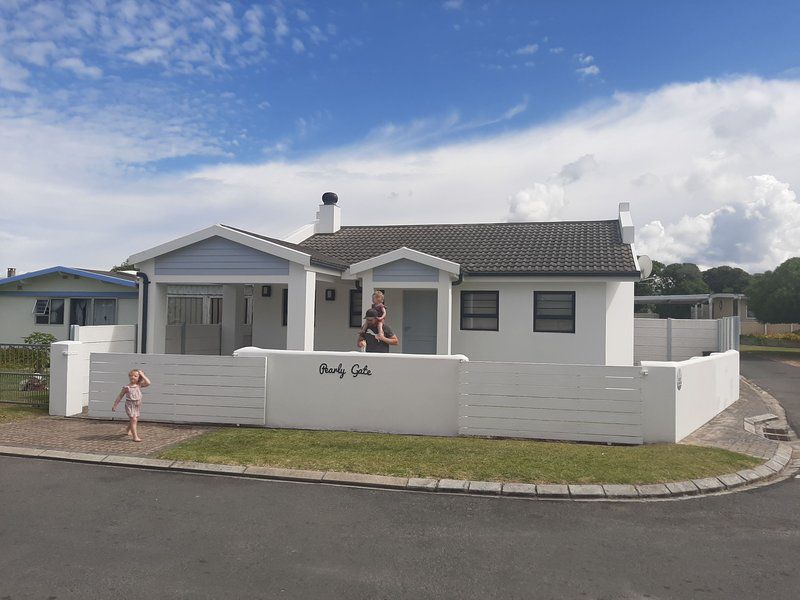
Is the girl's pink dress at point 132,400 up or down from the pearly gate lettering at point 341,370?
down

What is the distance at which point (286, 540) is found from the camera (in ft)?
18.0

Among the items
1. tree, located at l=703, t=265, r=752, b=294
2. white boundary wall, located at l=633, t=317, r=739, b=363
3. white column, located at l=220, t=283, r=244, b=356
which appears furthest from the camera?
tree, located at l=703, t=265, r=752, b=294

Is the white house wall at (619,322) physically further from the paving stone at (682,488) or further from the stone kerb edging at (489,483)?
the paving stone at (682,488)

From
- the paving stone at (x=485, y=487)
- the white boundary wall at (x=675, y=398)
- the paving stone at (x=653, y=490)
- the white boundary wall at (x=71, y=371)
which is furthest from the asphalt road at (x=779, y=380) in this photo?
the white boundary wall at (x=71, y=371)

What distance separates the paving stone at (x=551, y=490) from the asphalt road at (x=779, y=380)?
6.60 metres

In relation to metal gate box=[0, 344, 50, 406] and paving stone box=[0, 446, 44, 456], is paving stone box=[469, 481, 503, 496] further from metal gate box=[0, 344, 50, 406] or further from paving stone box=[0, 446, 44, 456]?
metal gate box=[0, 344, 50, 406]

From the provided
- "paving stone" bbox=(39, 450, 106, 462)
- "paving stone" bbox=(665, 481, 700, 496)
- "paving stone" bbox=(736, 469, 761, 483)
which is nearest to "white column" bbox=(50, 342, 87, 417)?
"paving stone" bbox=(39, 450, 106, 462)

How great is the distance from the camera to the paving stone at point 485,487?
6903 mm

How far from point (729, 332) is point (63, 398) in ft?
54.7

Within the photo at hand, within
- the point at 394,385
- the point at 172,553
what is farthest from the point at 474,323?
the point at 172,553

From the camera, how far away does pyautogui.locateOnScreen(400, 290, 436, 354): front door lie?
16219 millimetres

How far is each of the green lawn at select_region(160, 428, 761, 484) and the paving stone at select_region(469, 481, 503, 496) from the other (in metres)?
0.17

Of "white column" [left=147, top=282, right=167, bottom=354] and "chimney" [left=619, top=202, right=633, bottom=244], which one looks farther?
"chimney" [left=619, top=202, right=633, bottom=244]

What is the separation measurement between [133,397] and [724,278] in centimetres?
8896
